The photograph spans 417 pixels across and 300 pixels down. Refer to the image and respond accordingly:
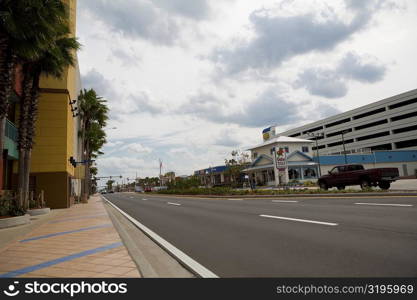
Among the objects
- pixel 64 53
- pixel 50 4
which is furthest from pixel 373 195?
pixel 64 53

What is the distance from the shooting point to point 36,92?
58.6 ft

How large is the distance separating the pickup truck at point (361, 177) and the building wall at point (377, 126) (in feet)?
172

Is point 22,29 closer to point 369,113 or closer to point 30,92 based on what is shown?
point 30,92

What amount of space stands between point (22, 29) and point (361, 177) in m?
21.7

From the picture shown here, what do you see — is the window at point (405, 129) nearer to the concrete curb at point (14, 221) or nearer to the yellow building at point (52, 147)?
the yellow building at point (52, 147)

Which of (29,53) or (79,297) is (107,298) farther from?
(29,53)

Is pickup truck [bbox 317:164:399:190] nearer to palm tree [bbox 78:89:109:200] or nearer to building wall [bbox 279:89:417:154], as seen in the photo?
palm tree [bbox 78:89:109:200]

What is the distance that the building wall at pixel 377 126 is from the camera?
6272 centimetres

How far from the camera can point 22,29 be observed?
37.7 ft

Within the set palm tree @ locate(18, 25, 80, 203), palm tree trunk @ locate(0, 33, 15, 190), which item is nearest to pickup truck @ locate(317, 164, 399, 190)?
palm tree trunk @ locate(0, 33, 15, 190)

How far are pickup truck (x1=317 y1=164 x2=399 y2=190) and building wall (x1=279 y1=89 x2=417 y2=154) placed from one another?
5246cm

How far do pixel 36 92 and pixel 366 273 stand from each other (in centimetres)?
1991

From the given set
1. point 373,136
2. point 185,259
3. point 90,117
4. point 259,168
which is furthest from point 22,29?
point 373,136

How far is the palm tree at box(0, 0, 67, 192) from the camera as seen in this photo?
1102cm
